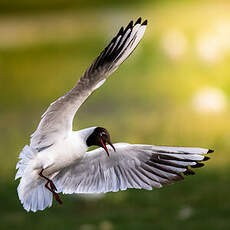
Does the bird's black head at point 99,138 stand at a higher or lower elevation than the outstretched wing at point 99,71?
lower

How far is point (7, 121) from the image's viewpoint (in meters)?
10.7

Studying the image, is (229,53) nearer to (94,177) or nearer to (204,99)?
(204,99)

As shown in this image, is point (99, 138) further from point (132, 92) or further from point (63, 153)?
point (132, 92)

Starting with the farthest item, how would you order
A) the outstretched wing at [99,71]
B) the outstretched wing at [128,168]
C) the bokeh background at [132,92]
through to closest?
1. the bokeh background at [132,92]
2. the outstretched wing at [128,168]
3. the outstretched wing at [99,71]

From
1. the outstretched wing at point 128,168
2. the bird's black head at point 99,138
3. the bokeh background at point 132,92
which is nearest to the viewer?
the bird's black head at point 99,138

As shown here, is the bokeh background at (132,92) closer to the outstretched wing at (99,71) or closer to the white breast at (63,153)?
the white breast at (63,153)

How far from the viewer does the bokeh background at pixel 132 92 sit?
7.44 metres

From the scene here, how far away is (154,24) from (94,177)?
8520 millimetres

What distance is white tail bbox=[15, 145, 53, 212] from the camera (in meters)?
4.71

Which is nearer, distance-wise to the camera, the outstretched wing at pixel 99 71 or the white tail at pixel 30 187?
the outstretched wing at pixel 99 71

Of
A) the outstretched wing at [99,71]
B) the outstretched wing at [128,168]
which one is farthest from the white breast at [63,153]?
the outstretched wing at [128,168]

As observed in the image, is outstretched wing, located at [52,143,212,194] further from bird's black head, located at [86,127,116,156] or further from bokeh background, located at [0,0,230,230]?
bokeh background, located at [0,0,230,230]

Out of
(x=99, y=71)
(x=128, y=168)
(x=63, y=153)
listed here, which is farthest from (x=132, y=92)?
(x=99, y=71)

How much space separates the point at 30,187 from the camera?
4.82 m
